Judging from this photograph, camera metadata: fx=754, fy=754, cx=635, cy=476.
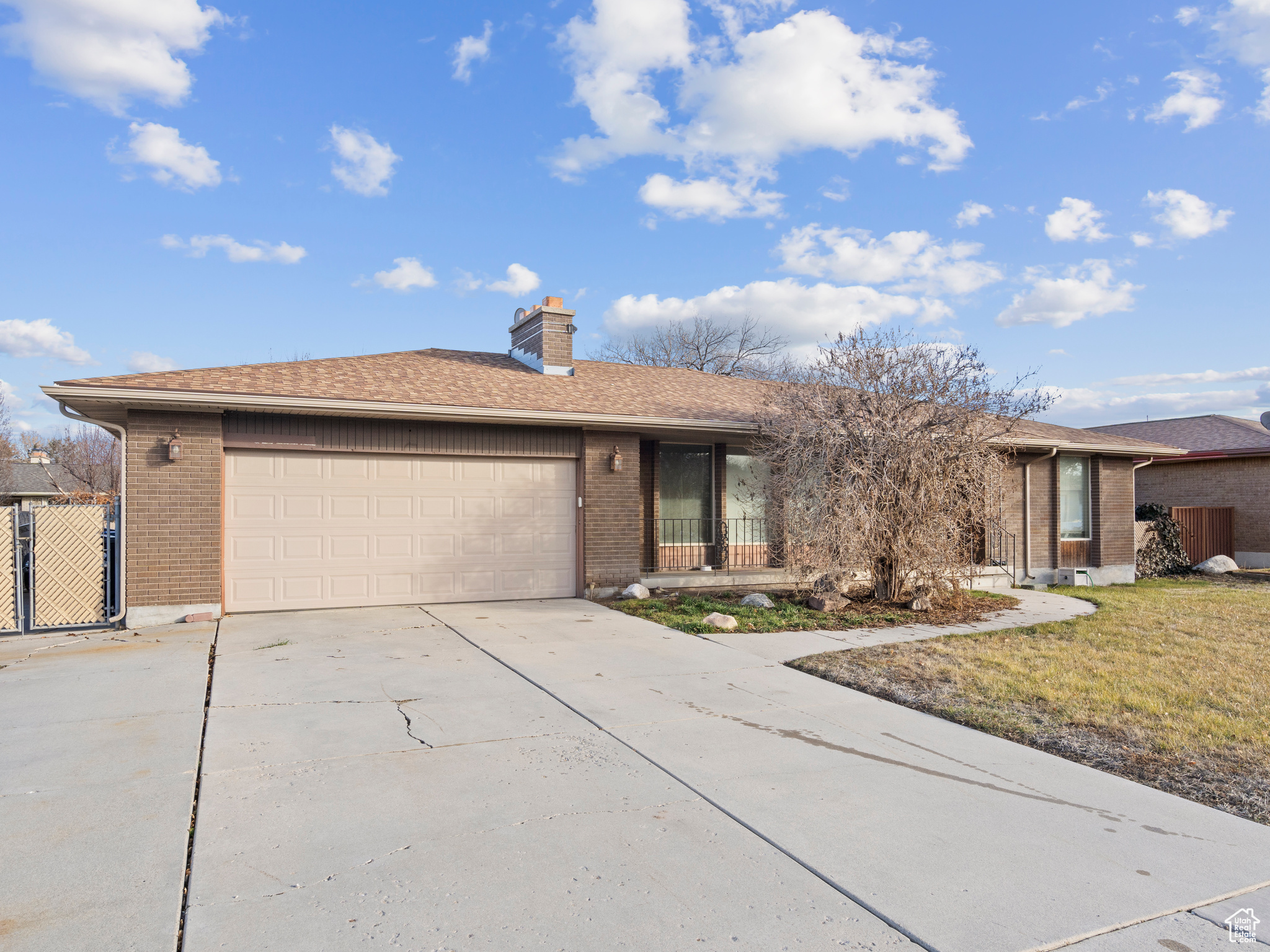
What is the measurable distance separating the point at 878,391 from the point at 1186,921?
7.88 metres

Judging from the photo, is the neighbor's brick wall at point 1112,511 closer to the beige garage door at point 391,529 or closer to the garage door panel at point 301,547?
the beige garage door at point 391,529

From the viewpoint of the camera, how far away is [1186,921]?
2.79 metres

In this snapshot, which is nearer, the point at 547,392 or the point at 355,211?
the point at 547,392

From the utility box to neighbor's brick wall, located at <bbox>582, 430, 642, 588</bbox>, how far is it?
8.84 metres

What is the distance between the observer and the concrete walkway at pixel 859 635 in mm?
7770

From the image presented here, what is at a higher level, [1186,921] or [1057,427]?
[1057,427]

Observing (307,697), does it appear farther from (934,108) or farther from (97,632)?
(934,108)

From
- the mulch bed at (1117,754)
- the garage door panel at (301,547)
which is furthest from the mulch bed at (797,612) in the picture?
the garage door panel at (301,547)

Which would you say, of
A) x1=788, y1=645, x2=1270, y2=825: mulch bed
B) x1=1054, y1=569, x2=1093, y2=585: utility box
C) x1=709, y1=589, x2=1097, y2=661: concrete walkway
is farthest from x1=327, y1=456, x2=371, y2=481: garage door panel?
x1=1054, y1=569, x2=1093, y2=585: utility box

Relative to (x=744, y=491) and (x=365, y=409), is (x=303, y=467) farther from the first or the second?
(x=744, y=491)

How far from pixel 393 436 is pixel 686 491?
203 inches

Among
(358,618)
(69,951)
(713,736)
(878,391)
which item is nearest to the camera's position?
(69,951)

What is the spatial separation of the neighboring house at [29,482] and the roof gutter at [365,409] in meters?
28.1

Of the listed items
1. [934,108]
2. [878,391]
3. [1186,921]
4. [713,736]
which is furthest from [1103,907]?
[934,108]
